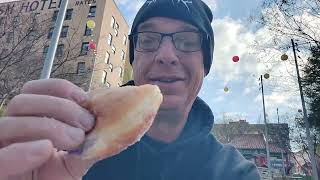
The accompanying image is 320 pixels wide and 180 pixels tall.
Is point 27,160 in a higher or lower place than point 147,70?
lower

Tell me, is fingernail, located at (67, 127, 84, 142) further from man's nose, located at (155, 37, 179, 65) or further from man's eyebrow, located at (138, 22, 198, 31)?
man's eyebrow, located at (138, 22, 198, 31)

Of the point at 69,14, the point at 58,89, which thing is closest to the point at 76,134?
the point at 58,89

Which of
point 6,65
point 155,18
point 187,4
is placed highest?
point 6,65

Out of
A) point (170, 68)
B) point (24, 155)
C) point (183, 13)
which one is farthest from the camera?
point (183, 13)

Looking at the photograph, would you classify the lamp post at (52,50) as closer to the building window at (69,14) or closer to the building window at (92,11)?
the building window at (69,14)

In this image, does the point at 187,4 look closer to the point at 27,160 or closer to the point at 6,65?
the point at 27,160

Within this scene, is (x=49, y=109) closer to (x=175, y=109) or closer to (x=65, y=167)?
(x=65, y=167)

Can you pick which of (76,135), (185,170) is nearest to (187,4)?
(185,170)
